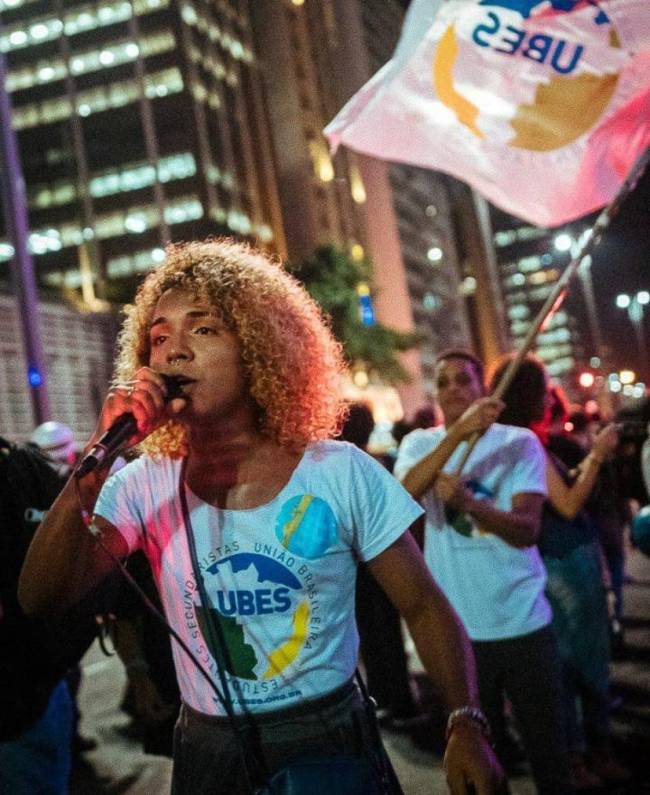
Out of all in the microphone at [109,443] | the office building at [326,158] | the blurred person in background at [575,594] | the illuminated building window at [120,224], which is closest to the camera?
the microphone at [109,443]

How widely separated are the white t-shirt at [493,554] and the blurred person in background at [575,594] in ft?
2.63

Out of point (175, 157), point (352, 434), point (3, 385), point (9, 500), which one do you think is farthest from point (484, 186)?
point (175, 157)

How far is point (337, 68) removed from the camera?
90812 millimetres

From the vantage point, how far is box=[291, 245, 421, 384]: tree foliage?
4481 centimetres

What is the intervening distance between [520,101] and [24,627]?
361 cm

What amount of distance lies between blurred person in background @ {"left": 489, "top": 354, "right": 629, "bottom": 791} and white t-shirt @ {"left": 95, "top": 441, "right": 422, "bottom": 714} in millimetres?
2834

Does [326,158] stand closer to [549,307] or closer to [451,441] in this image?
[549,307]

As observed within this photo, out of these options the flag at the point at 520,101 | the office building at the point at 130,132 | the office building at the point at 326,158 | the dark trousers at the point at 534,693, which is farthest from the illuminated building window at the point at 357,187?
the dark trousers at the point at 534,693

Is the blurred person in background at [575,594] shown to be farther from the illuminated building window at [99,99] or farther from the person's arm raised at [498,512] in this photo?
the illuminated building window at [99,99]

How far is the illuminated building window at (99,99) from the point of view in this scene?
76875 millimetres

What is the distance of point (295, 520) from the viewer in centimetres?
202

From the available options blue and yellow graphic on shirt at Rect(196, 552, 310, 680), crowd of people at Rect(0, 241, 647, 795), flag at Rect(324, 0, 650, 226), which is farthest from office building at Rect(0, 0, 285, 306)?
blue and yellow graphic on shirt at Rect(196, 552, 310, 680)

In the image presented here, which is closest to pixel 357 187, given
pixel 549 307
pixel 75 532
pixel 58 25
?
pixel 58 25

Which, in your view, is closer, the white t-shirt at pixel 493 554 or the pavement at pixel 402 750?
the white t-shirt at pixel 493 554
